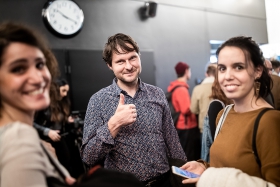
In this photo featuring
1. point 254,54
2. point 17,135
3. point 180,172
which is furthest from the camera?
point 254,54

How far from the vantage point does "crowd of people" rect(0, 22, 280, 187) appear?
2.28 ft

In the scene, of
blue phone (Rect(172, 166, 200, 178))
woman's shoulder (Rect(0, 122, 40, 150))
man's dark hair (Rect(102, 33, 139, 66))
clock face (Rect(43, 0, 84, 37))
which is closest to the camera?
woman's shoulder (Rect(0, 122, 40, 150))

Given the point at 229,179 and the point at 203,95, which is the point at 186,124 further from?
the point at 229,179

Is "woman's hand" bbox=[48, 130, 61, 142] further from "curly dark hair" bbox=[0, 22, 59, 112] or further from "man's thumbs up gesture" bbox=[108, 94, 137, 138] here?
"curly dark hair" bbox=[0, 22, 59, 112]

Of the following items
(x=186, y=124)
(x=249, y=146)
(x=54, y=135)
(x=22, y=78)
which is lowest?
(x=186, y=124)

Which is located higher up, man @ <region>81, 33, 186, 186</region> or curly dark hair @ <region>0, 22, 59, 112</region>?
curly dark hair @ <region>0, 22, 59, 112</region>

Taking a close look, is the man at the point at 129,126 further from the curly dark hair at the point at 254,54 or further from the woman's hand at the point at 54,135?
the woman's hand at the point at 54,135

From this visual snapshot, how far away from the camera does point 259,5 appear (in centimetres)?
661

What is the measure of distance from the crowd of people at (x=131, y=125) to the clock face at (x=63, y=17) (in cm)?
222

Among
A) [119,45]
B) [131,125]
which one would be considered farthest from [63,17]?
[131,125]

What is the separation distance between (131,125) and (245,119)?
64 cm

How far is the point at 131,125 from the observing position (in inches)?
61.5

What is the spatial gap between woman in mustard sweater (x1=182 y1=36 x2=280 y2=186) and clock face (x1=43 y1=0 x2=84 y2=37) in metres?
2.75

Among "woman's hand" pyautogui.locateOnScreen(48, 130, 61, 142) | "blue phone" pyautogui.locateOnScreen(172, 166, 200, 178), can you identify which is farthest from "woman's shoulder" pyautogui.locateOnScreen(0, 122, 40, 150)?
"woman's hand" pyautogui.locateOnScreen(48, 130, 61, 142)
